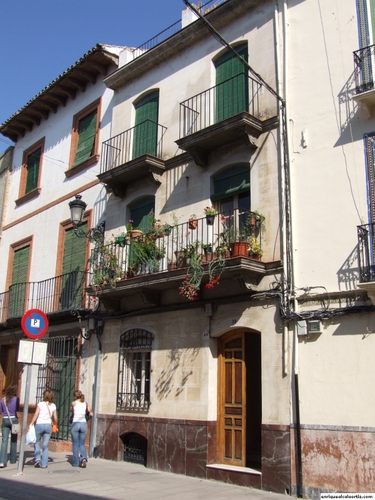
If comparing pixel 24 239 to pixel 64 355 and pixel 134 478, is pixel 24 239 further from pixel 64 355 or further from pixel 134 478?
pixel 134 478

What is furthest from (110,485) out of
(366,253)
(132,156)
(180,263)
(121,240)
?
(132,156)

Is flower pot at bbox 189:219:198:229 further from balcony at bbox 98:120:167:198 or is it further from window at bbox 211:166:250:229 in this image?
balcony at bbox 98:120:167:198

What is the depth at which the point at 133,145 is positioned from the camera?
48.4 ft

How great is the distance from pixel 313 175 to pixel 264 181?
44.7 inches

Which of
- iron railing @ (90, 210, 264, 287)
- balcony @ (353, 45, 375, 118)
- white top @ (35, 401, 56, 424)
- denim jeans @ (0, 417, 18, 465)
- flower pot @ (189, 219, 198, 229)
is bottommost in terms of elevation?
denim jeans @ (0, 417, 18, 465)

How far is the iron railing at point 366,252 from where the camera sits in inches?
352

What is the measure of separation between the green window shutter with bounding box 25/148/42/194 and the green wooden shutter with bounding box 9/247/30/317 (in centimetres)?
240

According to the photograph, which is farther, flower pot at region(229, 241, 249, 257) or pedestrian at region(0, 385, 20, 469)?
pedestrian at region(0, 385, 20, 469)

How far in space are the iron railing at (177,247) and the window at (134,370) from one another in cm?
147

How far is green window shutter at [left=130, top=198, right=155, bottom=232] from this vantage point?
13773 millimetres

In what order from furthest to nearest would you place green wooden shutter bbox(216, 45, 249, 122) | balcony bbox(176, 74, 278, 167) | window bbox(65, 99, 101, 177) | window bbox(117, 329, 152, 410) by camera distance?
window bbox(65, 99, 101, 177) < window bbox(117, 329, 152, 410) < green wooden shutter bbox(216, 45, 249, 122) < balcony bbox(176, 74, 278, 167)

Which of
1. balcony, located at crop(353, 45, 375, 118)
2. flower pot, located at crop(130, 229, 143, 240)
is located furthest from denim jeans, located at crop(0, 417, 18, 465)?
balcony, located at crop(353, 45, 375, 118)

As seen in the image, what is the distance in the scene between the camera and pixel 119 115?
15.6 m

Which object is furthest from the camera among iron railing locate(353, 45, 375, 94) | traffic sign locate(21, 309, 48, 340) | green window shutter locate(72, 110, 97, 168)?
green window shutter locate(72, 110, 97, 168)
